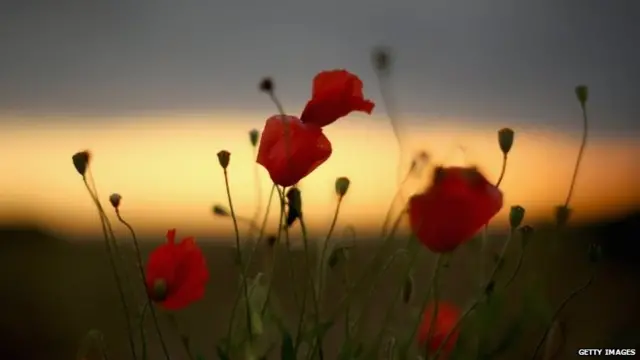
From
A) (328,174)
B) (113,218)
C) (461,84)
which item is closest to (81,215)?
(113,218)

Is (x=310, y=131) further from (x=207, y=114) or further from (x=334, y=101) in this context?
(x=207, y=114)

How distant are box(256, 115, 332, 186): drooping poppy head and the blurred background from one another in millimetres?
519

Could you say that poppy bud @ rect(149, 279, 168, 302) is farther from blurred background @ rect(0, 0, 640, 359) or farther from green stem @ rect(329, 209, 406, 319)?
blurred background @ rect(0, 0, 640, 359)

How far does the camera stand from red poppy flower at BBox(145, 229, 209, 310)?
2.35 ft

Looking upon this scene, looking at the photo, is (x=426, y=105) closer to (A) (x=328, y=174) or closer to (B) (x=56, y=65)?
(A) (x=328, y=174)

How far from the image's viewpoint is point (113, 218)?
4.00ft

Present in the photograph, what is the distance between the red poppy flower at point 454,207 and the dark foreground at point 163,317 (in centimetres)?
51

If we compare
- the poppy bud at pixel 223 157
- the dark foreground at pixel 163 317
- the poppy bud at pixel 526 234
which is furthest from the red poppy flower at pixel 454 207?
the dark foreground at pixel 163 317

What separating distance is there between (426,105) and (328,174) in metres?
0.16

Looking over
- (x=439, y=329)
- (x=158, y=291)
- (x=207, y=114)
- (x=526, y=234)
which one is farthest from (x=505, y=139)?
(x=207, y=114)

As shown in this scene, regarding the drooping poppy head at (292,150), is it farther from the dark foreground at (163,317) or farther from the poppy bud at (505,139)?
the dark foreground at (163,317)

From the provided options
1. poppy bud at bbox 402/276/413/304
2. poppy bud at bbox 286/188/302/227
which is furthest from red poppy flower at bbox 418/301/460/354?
poppy bud at bbox 286/188/302/227

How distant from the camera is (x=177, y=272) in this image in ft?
2.38

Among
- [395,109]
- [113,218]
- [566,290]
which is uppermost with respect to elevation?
[395,109]
